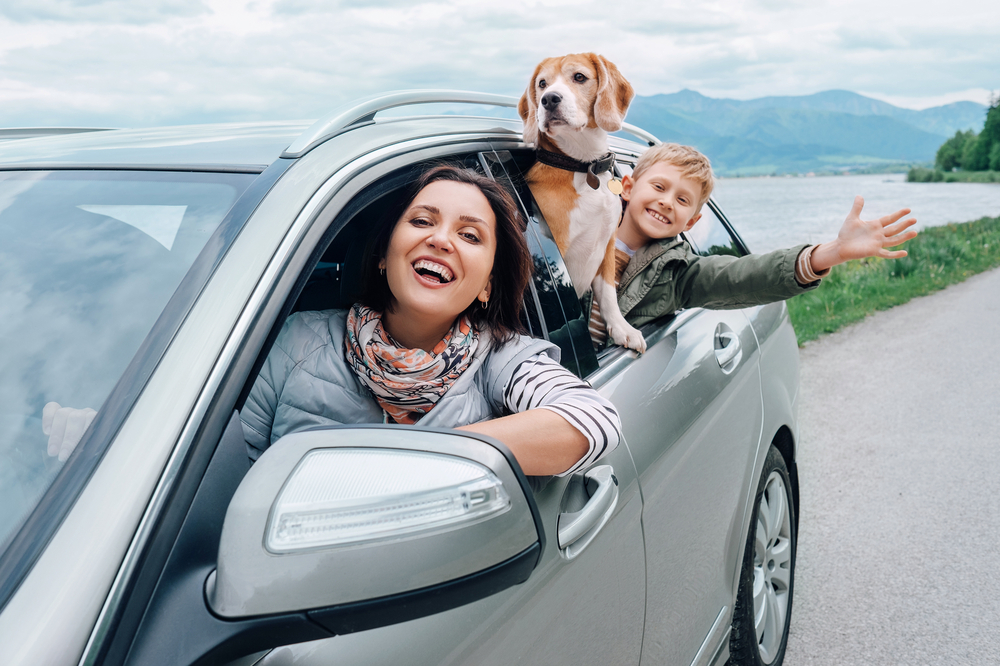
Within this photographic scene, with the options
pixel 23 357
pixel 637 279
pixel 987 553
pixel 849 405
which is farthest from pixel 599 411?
pixel 849 405

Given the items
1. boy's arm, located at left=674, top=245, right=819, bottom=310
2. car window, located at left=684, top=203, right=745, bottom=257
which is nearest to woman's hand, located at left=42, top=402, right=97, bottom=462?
boy's arm, located at left=674, top=245, right=819, bottom=310

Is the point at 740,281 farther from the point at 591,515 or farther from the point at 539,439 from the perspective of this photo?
the point at 539,439

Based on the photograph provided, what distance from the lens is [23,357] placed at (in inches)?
45.6

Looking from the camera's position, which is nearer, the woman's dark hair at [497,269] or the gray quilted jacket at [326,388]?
the gray quilted jacket at [326,388]

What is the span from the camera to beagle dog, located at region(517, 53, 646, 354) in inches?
89.9

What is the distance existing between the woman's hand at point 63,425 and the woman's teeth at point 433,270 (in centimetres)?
71

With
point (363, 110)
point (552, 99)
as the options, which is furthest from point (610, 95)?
point (363, 110)

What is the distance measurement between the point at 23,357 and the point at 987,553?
3995 millimetres

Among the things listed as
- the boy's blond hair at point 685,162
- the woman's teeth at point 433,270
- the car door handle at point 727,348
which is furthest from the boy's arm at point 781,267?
the woman's teeth at point 433,270

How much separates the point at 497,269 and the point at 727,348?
1.10m

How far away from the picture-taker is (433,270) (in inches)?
60.9

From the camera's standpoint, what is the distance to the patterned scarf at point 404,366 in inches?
60.9

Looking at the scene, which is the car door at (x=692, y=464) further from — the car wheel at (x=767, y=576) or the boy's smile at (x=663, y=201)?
the boy's smile at (x=663, y=201)

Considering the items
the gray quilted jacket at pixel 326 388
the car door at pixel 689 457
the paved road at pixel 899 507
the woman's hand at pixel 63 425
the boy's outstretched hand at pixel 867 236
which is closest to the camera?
the woman's hand at pixel 63 425
